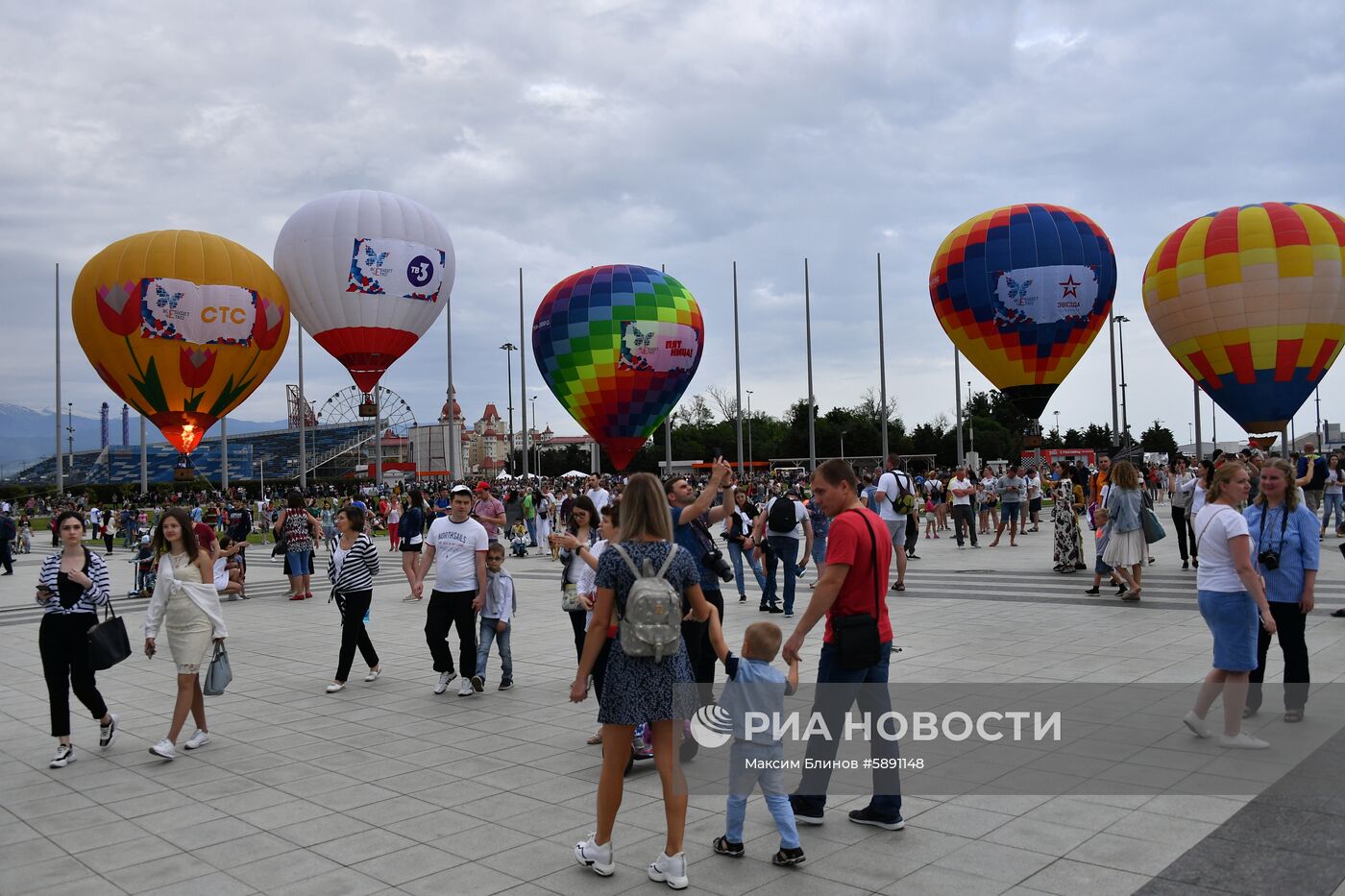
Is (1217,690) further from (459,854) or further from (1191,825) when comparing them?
(459,854)

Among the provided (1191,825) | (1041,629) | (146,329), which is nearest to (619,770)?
(1191,825)

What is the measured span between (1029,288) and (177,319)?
74.0ft

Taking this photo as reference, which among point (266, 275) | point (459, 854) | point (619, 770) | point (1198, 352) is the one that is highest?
point (266, 275)

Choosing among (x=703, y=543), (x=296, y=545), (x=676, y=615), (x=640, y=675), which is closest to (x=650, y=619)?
(x=676, y=615)

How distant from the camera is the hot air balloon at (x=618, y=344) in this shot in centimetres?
2966

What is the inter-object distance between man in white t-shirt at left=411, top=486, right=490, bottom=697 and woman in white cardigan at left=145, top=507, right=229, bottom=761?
1765 millimetres

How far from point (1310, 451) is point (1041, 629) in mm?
14486

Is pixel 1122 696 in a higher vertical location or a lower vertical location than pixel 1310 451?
lower

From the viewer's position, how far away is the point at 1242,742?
5.79 metres

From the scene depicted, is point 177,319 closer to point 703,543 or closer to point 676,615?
point 703,543

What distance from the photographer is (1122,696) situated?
7160 mm

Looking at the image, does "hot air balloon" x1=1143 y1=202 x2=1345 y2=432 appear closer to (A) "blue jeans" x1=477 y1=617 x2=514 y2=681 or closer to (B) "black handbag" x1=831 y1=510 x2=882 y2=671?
(A) "blue jeans" x1=477 y1=617 x2=514 y2=681

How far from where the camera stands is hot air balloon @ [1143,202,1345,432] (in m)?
26.5

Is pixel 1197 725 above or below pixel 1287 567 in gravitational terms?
below
